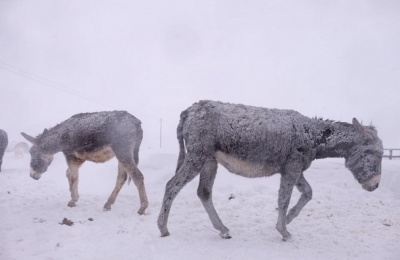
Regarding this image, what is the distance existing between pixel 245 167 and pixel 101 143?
3.43m

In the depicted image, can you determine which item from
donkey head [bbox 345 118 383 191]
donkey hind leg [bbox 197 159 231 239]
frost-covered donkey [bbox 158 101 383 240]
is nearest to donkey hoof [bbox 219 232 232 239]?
frost-covered donkey [bbox 158 101 383 240]

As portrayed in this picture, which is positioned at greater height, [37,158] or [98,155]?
[98,155]

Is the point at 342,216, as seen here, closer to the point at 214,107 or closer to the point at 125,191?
the point at 214,107

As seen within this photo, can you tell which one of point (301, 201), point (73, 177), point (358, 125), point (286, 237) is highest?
point (358, 125)

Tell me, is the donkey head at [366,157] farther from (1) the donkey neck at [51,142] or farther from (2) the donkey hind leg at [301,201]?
(1) the donkey neck at [51,142]

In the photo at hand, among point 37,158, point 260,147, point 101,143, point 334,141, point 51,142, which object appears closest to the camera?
point 260,147

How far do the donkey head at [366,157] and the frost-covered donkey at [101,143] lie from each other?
13.4 feet

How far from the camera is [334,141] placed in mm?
5105

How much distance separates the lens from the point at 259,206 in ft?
21.6

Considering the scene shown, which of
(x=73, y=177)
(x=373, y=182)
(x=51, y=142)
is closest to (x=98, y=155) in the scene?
(x=73, y=177)

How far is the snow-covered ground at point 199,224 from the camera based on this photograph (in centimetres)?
386

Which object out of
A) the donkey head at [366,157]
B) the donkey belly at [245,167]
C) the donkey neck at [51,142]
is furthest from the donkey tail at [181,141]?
the donkey neck at [51,142]

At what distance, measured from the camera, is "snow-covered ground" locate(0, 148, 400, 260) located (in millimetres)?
3857

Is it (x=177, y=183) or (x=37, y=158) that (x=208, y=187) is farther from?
(x=37, y=158)
